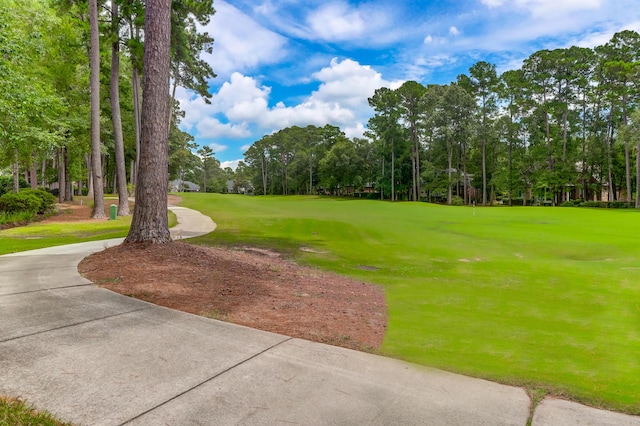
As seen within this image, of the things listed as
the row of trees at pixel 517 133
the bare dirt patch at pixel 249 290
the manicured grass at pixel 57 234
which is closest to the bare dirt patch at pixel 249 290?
the bare dirt patch at pixel 249 290

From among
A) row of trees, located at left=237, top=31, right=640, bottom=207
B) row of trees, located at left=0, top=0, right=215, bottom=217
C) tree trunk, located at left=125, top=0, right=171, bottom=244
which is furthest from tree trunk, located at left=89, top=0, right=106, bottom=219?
row of trees, located at left=237, top=31, right=640, bottom=207

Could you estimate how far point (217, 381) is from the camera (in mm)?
2836

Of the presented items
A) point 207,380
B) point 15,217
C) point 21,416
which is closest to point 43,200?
point 15,217

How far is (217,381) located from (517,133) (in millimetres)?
57646

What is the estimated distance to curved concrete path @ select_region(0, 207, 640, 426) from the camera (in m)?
2.43

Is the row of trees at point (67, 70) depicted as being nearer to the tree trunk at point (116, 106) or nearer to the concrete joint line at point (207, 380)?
the tree trunk at point (116, 106)

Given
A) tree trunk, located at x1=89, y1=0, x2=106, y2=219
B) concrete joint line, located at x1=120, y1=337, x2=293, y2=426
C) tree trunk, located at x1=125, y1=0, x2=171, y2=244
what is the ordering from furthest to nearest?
tree trunk, located at x1=89, y1=0, x2=106, y2=219 < tree trunk, located at x1=125, y1=0, x2=171, y2=244 < concrete joint line, located at x1=120, y1=337, x2=293, y2=426

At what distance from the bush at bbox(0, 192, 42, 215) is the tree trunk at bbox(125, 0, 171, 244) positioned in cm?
1274

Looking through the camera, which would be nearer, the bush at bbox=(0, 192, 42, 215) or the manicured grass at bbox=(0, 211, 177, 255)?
the manicured grass at bbox=(0, 211, 177, 255)

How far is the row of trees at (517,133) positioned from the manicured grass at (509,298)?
98.5 ft

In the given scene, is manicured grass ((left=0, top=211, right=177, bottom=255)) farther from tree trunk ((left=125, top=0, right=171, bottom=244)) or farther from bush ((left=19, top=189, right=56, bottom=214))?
tree trunk ((left=125, top=0, right=171, bottom=244))

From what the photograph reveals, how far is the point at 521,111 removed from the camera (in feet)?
159

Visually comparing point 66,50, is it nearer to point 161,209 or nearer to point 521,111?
point 161,209

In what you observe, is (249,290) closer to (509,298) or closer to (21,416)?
(21,416)
